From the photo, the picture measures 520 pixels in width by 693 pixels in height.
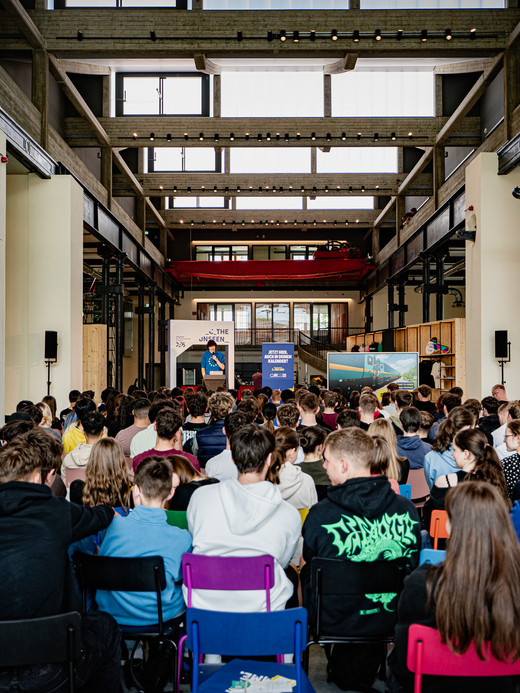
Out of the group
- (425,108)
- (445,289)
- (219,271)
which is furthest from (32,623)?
(219,271)

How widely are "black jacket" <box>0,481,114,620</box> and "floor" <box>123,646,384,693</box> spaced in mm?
1007

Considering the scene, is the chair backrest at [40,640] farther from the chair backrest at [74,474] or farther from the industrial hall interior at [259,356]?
the chair backrest at [74,474]

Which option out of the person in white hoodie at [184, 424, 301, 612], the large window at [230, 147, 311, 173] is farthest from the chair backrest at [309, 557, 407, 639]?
the large window at [230, 147, 311, 173]

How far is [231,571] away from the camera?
2463 millimetres

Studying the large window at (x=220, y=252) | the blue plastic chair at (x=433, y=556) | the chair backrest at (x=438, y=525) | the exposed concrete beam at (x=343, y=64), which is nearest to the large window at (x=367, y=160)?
the exposed concrete beam at (x=343, y=64)

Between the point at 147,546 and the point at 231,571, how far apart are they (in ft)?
1.60

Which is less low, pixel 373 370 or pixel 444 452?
pixel 373 370

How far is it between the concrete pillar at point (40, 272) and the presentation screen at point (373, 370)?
19.1ft

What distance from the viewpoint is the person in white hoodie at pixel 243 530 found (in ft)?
8.49

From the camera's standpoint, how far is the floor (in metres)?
3.01

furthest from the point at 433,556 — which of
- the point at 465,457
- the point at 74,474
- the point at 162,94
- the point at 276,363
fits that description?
the point at 162,94

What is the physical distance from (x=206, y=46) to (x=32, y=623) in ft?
34.0

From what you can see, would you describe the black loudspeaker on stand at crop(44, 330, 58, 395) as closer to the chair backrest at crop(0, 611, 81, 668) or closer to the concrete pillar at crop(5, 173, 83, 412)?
the concrete pillar at crop(5, 173, 83, 412)

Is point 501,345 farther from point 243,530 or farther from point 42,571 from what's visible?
point 42,571
